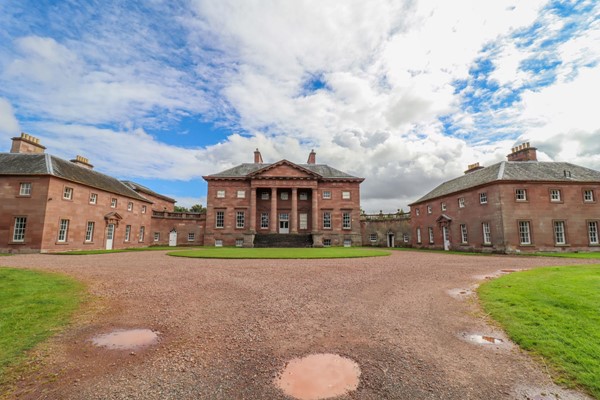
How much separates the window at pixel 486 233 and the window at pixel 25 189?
139 ft

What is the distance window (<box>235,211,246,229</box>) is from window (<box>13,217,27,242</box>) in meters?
22.3

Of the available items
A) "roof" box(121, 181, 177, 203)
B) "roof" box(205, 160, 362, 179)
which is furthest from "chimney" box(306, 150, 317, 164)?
"roof" box(121, 181, 177, 203)

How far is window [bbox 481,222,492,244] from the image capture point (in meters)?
28.5

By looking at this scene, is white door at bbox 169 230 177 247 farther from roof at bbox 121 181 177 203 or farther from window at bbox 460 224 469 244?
window at bbox 460 224 469 244

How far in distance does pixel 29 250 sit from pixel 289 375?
97.7 ft

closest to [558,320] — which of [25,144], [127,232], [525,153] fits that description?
[525,153]

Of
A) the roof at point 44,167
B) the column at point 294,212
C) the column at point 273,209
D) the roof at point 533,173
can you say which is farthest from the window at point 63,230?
the roof at point 533,173

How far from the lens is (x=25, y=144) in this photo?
→ 2870 cm

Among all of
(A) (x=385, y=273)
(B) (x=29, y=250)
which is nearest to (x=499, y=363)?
(A) (x=385, y=273)

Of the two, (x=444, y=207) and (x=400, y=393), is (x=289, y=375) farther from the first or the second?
(x=444, y=207)

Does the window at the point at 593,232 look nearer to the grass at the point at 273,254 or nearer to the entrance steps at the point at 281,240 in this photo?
the grass at the point at 273,254

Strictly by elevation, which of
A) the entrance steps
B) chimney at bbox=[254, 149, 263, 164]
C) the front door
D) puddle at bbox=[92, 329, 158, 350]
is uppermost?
chimney at bbox=[254, 149, 263, 164]

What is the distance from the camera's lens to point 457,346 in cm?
521

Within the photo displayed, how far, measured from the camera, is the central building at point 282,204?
41094 mm
